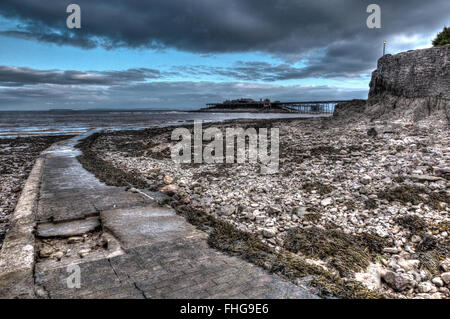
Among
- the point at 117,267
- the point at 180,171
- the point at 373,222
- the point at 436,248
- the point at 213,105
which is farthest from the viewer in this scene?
the point at 213,105

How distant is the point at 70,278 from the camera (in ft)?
9.10

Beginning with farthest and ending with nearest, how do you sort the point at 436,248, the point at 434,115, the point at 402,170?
the point at 434,115, the point at 402,170, the point at 436,248

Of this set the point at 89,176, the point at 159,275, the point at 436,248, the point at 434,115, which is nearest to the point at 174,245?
the point at 159,275

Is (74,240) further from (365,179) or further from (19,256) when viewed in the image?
(365,179)

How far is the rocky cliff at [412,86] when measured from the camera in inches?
440

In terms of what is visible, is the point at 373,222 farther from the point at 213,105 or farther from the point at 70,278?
the point at 213,105

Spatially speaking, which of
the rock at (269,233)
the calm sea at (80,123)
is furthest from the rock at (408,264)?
the calm sea at (80,123)

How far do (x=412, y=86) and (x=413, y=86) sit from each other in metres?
0.06

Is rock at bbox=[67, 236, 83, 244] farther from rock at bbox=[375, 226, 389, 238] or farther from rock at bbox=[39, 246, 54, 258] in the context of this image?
rock at bbox=[375, 226, 389, 238]

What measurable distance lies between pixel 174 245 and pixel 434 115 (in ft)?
39.8

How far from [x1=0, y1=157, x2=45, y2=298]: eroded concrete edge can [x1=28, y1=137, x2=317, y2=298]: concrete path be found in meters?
0.09

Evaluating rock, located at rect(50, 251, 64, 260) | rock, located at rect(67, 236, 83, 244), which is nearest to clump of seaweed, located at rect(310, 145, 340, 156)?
rock, located at rect(67, 236, 83, 244)

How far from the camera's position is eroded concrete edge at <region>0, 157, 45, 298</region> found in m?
2.63

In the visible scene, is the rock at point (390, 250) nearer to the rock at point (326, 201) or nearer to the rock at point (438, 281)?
the rock at point (438, 281)
